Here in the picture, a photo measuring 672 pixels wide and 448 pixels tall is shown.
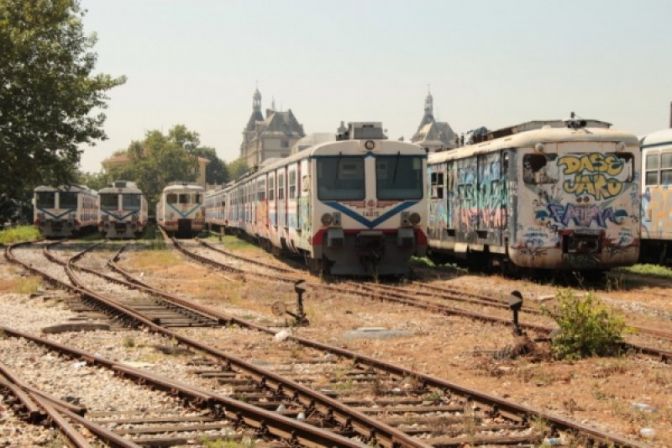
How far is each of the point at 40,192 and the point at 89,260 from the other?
18.9 meters

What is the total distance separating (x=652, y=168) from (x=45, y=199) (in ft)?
107

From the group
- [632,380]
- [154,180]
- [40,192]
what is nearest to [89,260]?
[40,192]

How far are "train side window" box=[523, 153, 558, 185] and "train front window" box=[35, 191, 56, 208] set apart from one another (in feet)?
107

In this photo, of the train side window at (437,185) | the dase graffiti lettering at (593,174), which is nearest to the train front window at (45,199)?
the train side window at (437,185)

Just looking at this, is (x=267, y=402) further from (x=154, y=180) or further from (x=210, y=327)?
(x=154, y=180)

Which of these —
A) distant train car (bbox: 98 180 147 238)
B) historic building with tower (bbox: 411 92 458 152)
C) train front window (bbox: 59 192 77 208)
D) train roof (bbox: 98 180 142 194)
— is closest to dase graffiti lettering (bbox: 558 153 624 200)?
distant train car (bbox: 98 180 147 238)

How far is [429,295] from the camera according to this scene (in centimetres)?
1573

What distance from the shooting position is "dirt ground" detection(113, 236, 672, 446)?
7.15m

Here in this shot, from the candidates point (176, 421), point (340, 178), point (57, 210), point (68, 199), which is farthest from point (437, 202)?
point (57, 210)

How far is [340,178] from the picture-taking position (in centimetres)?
1917

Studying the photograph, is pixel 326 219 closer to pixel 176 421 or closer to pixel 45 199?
pixel 176 421

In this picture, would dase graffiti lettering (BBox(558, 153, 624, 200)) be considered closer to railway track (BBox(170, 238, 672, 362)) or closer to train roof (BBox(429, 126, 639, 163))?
train roof (BBox(429, 126, 639, 163))

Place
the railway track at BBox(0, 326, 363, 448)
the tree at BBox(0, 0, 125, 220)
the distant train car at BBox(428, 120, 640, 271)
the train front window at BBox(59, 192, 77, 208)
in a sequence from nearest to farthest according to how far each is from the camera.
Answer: the railway track at BBox(0, 326, 363, 448), the distant train car at BBox(428, 120, 640, 271), the tree at BBox(0, 0, 125, 220), the train front window at BBox(59, 192, 77, 208)

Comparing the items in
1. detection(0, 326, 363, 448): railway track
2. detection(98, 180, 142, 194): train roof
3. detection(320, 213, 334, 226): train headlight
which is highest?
detection(98, 180, 142, 194): train roof
